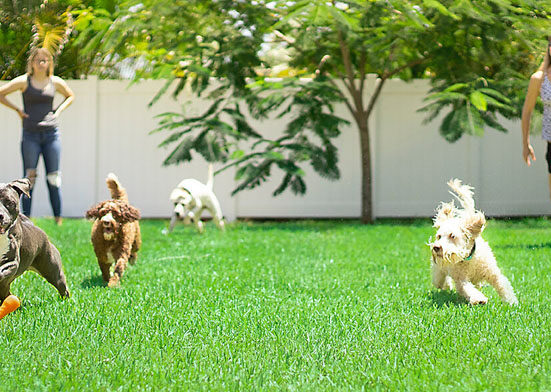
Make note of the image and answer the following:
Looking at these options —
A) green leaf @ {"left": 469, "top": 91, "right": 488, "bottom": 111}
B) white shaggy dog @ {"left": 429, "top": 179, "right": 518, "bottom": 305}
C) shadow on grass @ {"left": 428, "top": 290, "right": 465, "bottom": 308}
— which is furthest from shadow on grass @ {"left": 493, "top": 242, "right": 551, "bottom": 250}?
white shaggy dog @ {"left": 429, "top": 179, "right": 518, "bottom": 305}

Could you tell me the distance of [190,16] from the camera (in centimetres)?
800

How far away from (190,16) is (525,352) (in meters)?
6.28

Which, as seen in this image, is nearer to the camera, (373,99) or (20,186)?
(20,186)

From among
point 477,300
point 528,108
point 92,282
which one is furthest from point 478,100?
point 92,282

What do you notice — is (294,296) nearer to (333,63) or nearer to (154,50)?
(154,50)

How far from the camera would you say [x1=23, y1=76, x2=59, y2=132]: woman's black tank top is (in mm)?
5609

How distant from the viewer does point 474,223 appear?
140 inches

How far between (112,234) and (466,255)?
2.11 metres

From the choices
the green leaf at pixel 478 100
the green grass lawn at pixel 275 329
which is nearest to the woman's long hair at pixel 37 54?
the green grass lawn at pixel 275 329

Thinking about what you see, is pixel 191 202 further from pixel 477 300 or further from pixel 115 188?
pixel 477 300

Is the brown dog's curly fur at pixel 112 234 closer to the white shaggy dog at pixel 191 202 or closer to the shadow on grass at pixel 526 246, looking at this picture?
the white shaggy dog at pixel 191 202

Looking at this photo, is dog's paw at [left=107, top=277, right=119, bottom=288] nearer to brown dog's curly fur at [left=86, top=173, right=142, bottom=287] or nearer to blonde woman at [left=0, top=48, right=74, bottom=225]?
brown dog's curly fur at [left=86, top=173, right=142, bottom=287]

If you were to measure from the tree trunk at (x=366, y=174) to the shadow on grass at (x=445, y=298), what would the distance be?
5.26m

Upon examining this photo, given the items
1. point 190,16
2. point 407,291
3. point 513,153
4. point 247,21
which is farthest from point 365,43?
point 407,291
